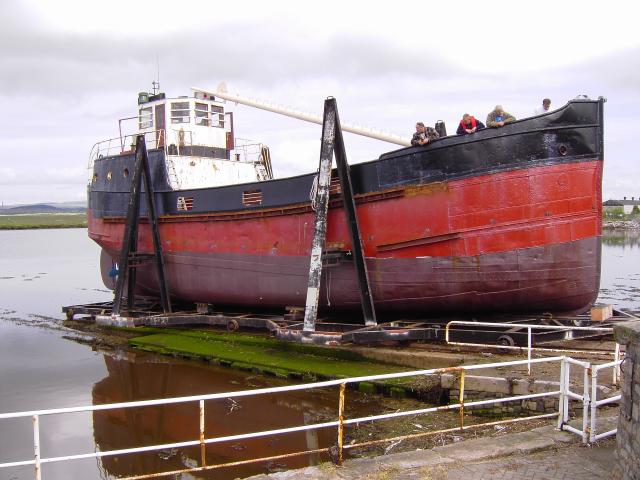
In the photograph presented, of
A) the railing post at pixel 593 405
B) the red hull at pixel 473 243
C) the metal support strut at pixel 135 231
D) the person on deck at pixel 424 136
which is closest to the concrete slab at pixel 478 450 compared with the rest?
the railing post at pixel 593 405

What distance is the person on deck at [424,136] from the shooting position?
11.3 m

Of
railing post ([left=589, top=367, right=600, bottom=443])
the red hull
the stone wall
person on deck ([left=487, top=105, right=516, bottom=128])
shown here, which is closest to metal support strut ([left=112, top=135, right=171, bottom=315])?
the red hull

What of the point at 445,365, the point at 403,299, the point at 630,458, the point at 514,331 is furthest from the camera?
the point at 403,299

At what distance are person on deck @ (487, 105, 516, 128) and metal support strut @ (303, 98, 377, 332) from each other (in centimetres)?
291

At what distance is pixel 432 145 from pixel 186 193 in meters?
7.20

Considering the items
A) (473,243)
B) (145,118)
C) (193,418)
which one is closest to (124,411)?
(193,418)

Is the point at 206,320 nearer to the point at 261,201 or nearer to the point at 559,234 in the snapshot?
the point at 261,201

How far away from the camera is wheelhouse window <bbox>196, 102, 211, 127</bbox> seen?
731 inches

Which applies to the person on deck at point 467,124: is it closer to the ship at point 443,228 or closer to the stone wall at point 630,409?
the ship at point 443,228

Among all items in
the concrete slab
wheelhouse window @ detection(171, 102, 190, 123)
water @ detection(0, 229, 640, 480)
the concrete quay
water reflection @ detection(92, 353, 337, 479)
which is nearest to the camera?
the concrete quay

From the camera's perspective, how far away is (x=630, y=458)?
15.5ft

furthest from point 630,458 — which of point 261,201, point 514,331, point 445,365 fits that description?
point 261,201

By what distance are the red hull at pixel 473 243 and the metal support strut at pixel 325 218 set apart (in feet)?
1.51

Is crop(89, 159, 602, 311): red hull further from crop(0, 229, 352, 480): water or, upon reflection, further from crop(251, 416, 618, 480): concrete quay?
crop(251, 416, 618, 480): concrete quay
